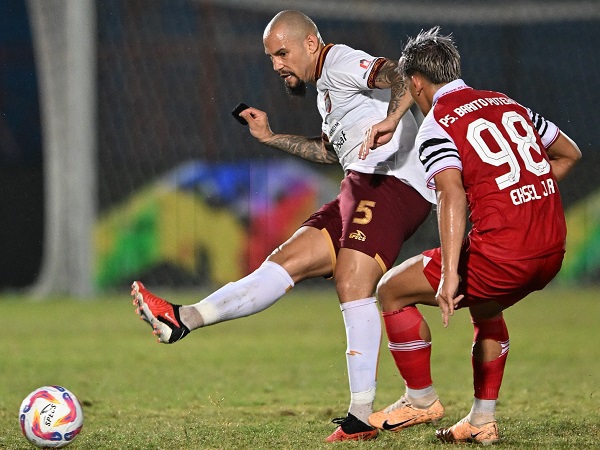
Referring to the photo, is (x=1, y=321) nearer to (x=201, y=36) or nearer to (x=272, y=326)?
(x=272, y=326)

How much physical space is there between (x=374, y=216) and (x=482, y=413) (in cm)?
108

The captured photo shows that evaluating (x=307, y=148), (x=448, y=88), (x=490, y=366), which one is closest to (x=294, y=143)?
(x=307, y=148)

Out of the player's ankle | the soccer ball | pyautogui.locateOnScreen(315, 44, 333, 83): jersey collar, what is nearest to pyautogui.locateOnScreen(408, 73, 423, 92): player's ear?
pyautogui.locateOnScreen(315, 44, 333, 83): jersey collar

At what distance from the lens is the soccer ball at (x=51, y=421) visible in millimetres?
4922

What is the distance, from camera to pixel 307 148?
6.39 metres

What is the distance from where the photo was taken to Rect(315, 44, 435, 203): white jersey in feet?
19.0

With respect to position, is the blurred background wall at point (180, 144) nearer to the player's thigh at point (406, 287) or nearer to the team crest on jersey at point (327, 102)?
the team crest on jersey at point (327, 102)

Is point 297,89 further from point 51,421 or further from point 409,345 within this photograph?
point 51,421

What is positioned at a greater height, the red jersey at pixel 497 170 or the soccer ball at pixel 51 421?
the red jersey at pixel 497 170

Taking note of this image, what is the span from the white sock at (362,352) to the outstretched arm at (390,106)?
0.74 m

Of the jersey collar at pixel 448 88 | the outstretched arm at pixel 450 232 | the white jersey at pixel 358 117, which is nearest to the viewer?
the outstretched arm at pixel 450 232

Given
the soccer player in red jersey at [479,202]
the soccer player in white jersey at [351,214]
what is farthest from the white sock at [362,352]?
the soccer player in red jersey at [479,202]

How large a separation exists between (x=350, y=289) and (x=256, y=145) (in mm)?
9406

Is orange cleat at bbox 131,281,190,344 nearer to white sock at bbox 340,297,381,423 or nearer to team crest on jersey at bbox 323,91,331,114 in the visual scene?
white sock at bbox 340,297,381,423
